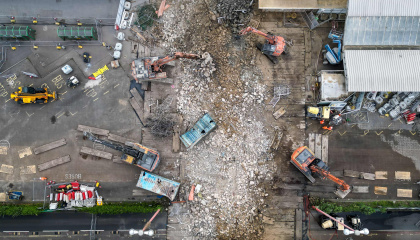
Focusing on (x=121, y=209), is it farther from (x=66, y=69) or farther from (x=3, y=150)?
(x=66, y=69)

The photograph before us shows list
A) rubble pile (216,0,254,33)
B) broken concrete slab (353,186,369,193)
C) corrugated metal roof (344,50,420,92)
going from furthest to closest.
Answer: broken concrete slab (353,186,369,193) → rubble pile (216,0,254,33) → corrugated metal roof (344,50,420,92)

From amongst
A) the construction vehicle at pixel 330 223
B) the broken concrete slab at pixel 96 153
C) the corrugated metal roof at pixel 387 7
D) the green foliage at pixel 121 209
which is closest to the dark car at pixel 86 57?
the broken concrete slab at pixel 96 153

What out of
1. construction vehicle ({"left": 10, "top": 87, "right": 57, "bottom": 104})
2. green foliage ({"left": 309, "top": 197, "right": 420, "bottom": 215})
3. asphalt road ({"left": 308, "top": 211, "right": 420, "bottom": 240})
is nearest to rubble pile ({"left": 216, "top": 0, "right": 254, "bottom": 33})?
construction vehicle ({"left": 10, "top": 87, "right": 57, "bottom": 104})

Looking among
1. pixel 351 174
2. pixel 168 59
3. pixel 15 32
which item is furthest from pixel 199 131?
pixel 15 32

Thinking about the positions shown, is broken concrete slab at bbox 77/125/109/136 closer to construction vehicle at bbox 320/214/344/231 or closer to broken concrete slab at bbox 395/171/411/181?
construction vehicle at bbox 320/214/344/231

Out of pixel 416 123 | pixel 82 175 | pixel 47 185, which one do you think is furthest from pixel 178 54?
pixel 416 123

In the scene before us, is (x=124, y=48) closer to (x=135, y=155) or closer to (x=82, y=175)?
(x=135, y=155)
